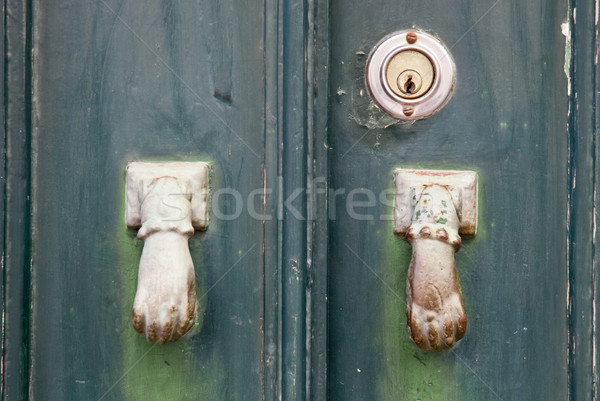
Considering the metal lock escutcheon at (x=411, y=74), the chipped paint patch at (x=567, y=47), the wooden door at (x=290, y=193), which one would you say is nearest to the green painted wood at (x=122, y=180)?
the wooden door at (x=290, y=193)

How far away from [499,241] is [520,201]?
5cm

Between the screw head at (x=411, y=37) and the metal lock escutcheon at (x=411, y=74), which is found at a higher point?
the screw head at (x=411, y=37)

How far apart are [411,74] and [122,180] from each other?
0.37m

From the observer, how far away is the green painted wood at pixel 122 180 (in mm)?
766

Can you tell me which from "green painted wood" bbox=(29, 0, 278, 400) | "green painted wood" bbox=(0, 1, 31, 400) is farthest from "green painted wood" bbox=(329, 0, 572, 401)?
"green painted wood" bbox=(0, 1, 31, 400)

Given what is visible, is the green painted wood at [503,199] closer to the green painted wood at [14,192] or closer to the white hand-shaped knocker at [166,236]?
the white hand-shaped knocker at [166,236]

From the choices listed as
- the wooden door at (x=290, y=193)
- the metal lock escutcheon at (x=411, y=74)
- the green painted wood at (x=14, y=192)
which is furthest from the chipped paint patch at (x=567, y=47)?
A: the green painted wood at (x=14, y=192)

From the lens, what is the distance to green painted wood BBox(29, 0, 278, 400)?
2.51ft

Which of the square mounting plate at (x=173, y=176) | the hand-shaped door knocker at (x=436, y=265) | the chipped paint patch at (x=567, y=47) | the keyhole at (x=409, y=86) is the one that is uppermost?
the chipped paint patch at (x=567, y=47)

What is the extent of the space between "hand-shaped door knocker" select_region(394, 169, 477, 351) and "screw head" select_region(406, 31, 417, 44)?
17 centimetres

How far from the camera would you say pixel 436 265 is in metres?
0.69

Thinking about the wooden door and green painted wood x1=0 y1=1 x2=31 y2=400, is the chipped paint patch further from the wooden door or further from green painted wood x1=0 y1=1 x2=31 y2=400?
green painted wood x1=0 y1=1 x2=31 y2=400

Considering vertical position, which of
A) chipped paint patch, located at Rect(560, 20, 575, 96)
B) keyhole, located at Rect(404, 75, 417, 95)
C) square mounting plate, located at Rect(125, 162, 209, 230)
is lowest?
square mounting plate, located at Rect(125, 162, 209, 230)

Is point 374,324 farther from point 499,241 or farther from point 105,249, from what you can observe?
point 105,249
